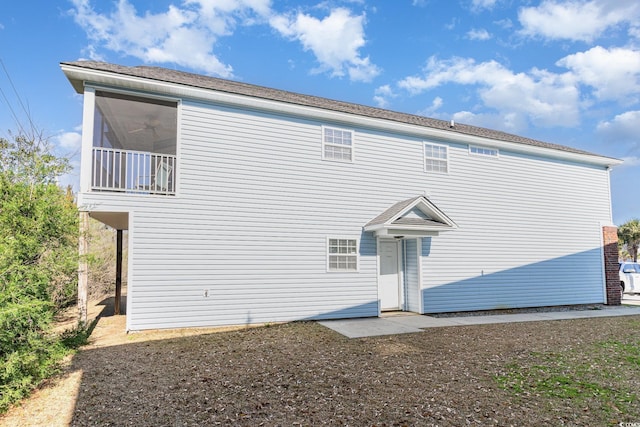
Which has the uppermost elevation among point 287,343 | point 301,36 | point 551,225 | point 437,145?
point 301,36

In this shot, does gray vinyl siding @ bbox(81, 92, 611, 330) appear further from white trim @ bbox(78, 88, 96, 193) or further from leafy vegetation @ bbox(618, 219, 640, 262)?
leafy vegetation @ bbox(618, 219, 640, 262)

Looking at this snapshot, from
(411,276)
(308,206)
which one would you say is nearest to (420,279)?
(411,276)

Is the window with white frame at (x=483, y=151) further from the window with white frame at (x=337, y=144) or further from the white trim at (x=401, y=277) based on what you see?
the window with white frame at (x=337, y=144)

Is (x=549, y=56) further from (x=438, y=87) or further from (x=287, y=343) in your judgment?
(x=287, y=343)

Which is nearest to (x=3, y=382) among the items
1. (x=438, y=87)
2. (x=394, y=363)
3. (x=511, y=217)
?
(x=394, y=363)

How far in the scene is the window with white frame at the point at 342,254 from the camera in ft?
32.0

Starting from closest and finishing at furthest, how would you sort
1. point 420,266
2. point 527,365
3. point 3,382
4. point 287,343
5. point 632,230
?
point 3,382 → point 527,365 → point 287,343 → point 420,266 → point 632,230

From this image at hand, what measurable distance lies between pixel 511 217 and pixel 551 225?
1941 mm

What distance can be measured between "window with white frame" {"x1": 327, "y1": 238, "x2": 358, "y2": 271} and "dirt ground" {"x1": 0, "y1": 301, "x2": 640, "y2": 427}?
7.97ft

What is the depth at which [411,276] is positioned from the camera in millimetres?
11047

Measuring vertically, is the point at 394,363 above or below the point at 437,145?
below

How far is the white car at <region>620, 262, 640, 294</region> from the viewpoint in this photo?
1816cm

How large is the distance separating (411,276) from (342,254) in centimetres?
267

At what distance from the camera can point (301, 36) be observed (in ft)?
41.0
